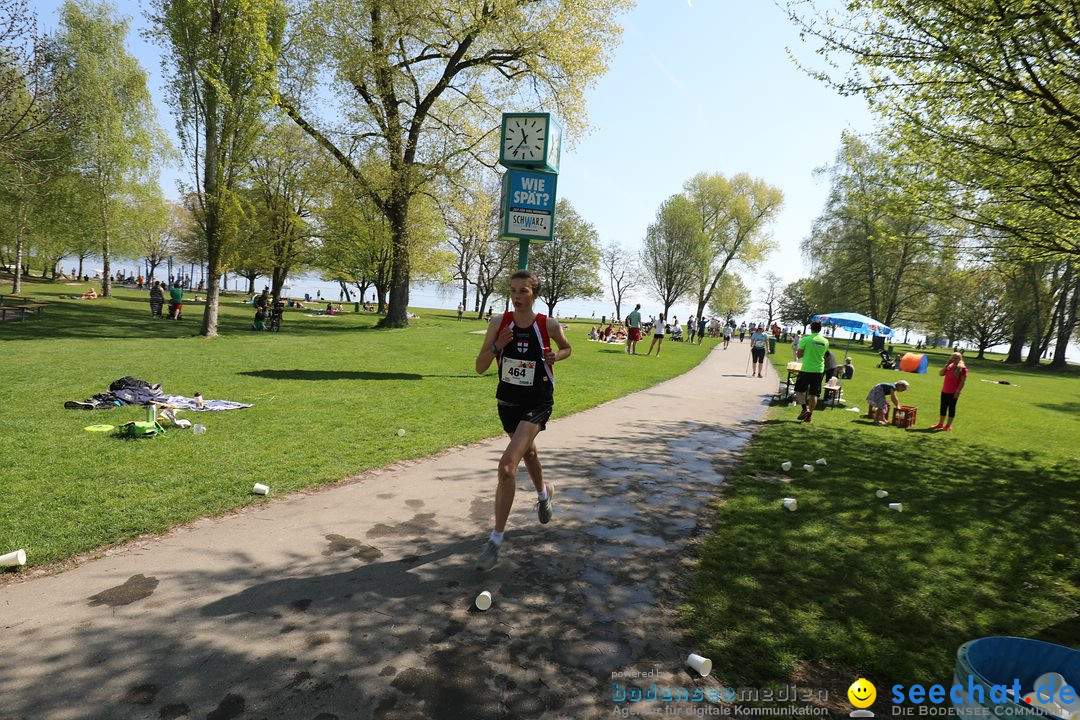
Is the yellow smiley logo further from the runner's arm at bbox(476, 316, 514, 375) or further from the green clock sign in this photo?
the green clock sign

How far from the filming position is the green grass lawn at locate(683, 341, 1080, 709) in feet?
10.1

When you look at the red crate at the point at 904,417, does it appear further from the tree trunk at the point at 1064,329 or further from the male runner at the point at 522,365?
the tree trunk at the point at 1064,329

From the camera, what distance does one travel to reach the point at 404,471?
6.02 metres

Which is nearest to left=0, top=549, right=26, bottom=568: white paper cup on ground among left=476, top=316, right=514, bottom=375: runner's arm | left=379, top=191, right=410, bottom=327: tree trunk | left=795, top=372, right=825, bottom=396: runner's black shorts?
left=476, top=316, right=514, bottom=375: runner's arm

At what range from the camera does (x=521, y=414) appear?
13.7ft

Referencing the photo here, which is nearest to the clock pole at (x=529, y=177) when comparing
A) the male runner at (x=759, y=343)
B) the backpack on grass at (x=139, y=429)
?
the backpack on grass at (x=139, y=429)

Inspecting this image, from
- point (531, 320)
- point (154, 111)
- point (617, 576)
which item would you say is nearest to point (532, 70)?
point (531, 320)

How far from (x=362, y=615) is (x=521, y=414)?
1789 mm

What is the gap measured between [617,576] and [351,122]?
23.9m

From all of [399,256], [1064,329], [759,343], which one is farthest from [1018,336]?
[399,256]

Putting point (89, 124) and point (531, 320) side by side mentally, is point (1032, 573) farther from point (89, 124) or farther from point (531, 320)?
point (89, 124)

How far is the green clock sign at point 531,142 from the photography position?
7.44 meters

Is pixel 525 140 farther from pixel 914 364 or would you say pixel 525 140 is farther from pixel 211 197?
pixel 914 364

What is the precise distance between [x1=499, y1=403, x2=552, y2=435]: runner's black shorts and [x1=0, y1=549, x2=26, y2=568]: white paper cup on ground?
342cm
